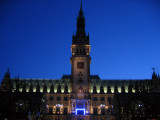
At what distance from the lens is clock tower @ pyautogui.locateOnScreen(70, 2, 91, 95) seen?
106 metres

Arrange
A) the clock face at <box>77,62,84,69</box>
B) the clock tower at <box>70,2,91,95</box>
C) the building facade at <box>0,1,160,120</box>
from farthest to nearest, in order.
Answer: the clock face at <box>77,62,84,69</box>, the clock tower at <box>70,2,91,95</box>, the building facade at <box>0,1,160,120</box>

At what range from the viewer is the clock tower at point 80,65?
349ft

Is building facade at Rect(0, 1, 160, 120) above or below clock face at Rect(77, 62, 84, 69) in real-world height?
below

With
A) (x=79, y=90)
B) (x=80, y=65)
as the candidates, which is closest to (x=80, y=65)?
(x=80, y=65)

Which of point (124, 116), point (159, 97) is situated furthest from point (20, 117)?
point (159, 97)

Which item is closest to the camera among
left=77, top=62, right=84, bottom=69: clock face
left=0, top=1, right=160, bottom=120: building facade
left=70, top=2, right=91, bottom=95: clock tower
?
left=0, top=1, right=160, bottom=120: building facade

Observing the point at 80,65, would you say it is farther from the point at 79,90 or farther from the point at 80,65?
the point at 79,90

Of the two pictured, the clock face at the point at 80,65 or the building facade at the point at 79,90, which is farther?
the clock face at the point at 80,65

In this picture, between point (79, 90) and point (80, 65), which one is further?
point (80, 65)

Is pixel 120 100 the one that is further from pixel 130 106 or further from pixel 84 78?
pixel 84 78

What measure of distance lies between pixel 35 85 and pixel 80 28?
37.9m

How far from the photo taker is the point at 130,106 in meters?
68.8

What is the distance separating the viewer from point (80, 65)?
109562mm

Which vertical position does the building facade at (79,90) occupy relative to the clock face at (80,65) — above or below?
below
